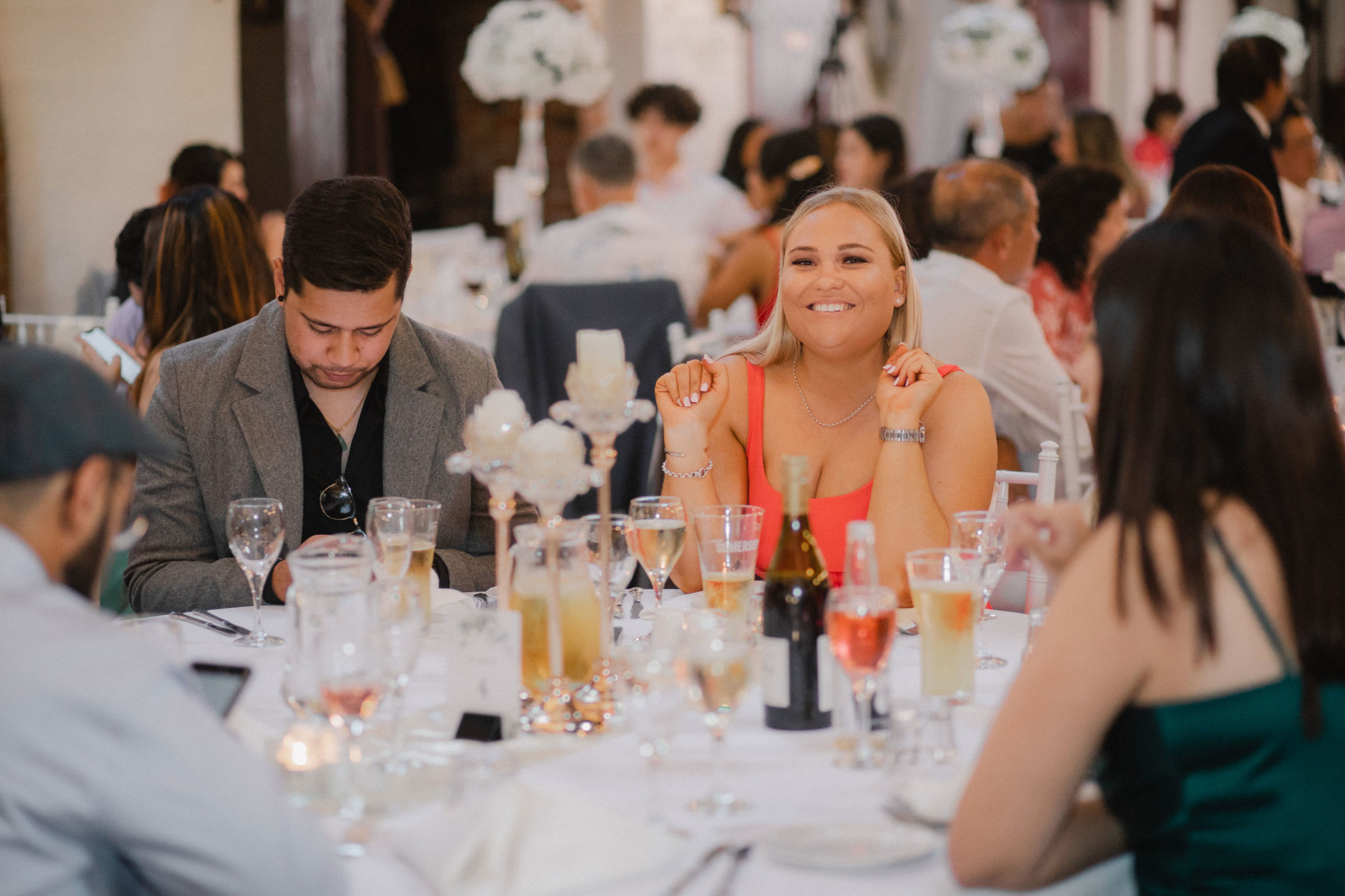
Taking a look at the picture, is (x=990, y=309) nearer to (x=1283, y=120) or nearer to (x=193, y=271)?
(x=193, y=271)

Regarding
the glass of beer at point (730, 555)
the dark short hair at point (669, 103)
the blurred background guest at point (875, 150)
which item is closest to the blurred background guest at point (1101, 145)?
the blurred background guest at point (875, 150)

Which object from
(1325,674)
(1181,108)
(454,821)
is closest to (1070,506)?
(1325,674)

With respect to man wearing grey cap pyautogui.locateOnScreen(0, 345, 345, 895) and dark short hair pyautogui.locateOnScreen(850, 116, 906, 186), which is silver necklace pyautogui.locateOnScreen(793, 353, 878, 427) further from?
dark short hair pyautogui.locateOnScreen(850, 116, 906, 186)

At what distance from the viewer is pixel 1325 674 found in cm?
115

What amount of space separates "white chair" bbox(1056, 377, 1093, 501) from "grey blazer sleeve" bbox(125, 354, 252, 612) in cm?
200

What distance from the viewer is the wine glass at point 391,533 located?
1.78 m

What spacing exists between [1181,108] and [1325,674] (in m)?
9.32

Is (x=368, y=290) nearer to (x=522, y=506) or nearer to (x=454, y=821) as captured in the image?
(x=522, y=506)

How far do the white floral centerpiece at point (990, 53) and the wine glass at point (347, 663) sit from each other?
6.91m

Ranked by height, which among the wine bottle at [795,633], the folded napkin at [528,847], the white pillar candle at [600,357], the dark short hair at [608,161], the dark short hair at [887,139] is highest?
the dark short hair at [887,139]

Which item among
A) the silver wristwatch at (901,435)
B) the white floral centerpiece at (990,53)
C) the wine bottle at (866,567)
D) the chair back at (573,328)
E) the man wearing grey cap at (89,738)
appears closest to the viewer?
the man wearing grey cap at (89,738)

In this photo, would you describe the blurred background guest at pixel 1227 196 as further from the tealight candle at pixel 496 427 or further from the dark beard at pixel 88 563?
the dark beard at pixel 88 563

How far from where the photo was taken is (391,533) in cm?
178

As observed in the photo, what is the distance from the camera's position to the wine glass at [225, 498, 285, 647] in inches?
71.1
